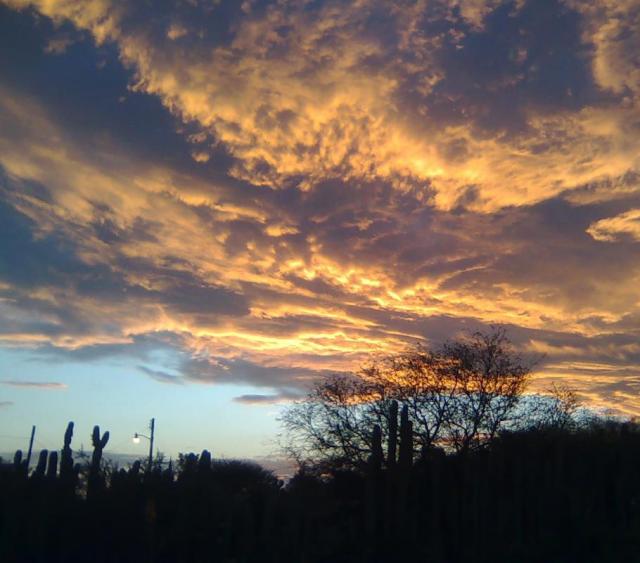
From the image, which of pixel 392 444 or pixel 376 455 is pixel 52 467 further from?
pixel 392 444

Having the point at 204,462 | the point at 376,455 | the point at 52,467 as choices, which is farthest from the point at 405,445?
the point at 52,467

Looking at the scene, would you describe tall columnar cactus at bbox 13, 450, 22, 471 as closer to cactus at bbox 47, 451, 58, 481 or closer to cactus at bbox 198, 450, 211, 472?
cactus at bbox 47, 451, 58, 481

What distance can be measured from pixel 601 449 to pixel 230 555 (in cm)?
978

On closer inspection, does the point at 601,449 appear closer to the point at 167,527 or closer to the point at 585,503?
the point at 585,503

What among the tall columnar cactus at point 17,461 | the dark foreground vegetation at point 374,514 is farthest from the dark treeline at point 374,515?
the tall columnar cactus at point 17,461

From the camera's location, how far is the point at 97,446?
19.9 metres

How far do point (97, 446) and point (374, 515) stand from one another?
9.02 metres

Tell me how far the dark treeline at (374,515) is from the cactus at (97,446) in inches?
43.8

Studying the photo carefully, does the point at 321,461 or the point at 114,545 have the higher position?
the point at 321,461

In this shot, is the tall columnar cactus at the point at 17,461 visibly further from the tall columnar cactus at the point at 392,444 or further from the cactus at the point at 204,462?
the tall columnar cactus at the point at 392,444

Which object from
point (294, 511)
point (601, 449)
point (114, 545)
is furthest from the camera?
point (601, 449)

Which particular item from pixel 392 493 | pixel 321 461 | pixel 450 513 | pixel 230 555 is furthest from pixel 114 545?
pixel 321 461

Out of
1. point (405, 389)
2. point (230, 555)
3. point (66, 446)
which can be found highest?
point (405, 389)

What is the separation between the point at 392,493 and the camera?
15492 millimetres
